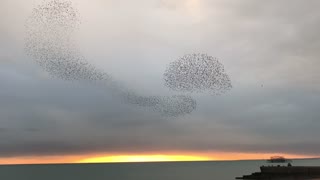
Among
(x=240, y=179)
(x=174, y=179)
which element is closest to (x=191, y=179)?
(x=174, y=179)

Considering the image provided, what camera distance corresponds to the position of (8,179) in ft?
636

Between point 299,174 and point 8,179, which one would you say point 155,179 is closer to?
point 8,179

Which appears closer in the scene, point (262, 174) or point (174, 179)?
point (262, 174)

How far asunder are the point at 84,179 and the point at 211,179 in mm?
56077

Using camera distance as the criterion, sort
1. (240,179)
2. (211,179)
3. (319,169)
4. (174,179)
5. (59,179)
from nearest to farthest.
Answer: (319,169) < (240,179) < (211,179) < (174,179) < (59,179)

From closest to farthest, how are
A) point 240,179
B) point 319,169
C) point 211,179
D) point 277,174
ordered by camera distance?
point 319,169, point 277,174, point 240,179, point 211,179

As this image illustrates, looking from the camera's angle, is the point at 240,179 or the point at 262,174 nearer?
the point at 262,174

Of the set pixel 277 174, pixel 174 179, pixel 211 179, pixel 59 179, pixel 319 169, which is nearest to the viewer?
pixel 319 169

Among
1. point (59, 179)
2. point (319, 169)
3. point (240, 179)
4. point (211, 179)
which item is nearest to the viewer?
point (319, 169)

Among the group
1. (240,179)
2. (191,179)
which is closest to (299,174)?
(240,179)

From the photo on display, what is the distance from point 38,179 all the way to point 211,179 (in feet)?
255

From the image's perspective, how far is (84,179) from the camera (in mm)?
187625

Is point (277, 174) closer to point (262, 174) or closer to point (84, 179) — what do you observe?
point (262, 174)

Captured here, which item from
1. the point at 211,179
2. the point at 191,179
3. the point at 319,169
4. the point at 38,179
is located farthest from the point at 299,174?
the point at 38,179
